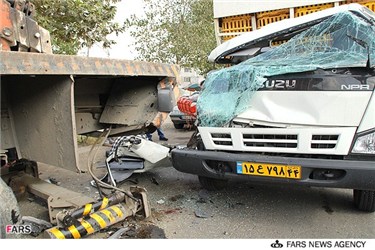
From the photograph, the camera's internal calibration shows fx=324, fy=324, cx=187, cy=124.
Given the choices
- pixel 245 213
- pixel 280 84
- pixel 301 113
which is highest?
pixel 280 84

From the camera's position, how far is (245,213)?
3309 millimetres

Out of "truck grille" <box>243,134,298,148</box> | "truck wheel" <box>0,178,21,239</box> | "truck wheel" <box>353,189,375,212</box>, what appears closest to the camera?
"truck wheel" <box>0,178,21,239</box>

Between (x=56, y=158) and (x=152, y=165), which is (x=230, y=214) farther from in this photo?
(x=56, y=158)

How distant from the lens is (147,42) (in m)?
18.2

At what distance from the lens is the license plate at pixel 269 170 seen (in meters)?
2.67

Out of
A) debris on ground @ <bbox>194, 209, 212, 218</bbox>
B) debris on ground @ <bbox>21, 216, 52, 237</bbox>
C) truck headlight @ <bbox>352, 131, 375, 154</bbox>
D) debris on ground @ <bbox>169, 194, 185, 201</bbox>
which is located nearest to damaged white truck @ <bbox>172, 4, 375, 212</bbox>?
truck headlight @ <bbox>352, 131, 375, 154</bbox>

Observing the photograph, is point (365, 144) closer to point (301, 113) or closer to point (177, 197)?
point (301, 113)

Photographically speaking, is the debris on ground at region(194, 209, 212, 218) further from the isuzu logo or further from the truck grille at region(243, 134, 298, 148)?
the isuzu logo

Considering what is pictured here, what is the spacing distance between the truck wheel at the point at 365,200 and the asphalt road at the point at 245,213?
0.07 meters

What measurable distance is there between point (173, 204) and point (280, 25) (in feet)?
7.49

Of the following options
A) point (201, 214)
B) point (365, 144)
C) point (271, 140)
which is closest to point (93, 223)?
point (201, 214)

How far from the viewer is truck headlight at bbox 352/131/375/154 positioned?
251cm

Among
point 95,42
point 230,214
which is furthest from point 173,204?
point 95,42

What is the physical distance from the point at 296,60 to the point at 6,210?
8.78 ft
